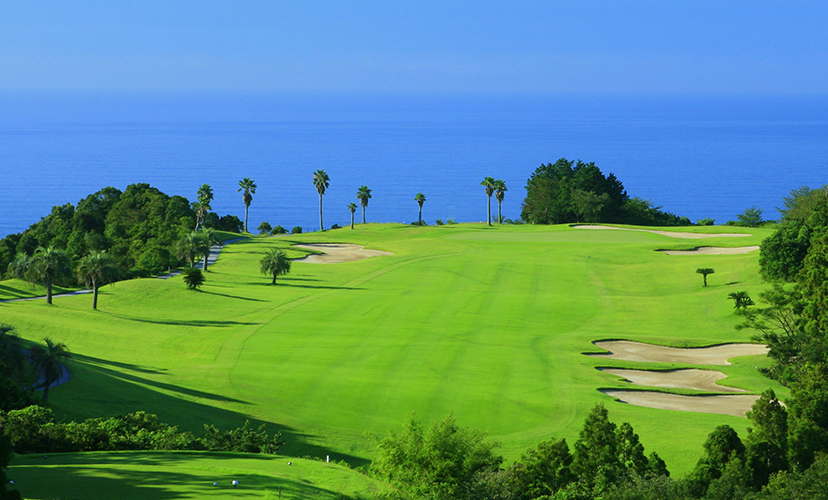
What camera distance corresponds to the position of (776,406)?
2916 cm

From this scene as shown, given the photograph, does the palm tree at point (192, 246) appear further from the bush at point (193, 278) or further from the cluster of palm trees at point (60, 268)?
the cluster of palm trees at point (60, 268)

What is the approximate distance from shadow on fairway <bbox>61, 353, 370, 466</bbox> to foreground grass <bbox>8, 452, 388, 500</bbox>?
14.9 ft

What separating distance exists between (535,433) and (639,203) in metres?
102

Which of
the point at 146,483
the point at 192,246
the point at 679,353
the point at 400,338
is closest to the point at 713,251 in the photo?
the point at 679,353

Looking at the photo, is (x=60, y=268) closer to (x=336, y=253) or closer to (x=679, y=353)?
(x=336, y=253)

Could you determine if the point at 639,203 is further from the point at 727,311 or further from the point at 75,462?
the point at 75,462

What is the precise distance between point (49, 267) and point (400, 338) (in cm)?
2694

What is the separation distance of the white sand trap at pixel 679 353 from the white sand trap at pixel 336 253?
42.5m

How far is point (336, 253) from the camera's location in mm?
89500

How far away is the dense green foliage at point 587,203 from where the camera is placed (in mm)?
121688

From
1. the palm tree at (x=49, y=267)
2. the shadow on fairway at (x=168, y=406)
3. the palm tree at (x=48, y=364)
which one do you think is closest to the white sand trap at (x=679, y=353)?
the shadow on fairway at (x=168, y=406)

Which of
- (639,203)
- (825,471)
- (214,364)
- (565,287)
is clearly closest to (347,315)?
(214,364)

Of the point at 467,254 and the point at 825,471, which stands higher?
the point at 467,254

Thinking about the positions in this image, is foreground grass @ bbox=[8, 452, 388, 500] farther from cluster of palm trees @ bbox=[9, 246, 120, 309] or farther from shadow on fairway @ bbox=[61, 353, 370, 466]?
cluster of palm trees @ bbox=[9, 246, 120, 309]
